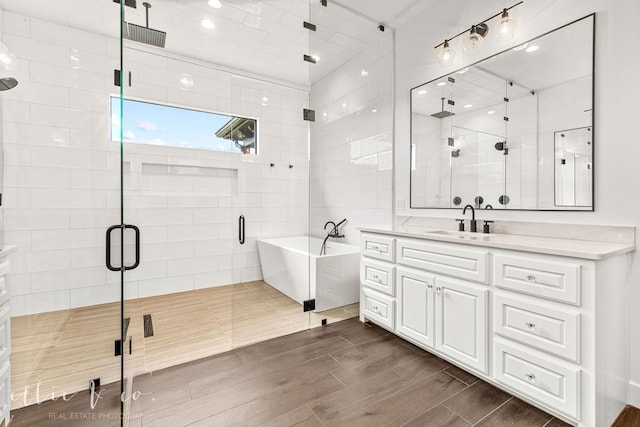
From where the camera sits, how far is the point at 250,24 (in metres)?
3.02

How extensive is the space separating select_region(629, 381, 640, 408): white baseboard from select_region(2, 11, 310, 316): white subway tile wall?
2.48 metres

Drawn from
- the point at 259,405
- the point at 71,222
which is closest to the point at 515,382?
the point at 259,405

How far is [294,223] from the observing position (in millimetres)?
4012

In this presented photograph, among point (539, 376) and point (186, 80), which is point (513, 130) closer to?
point (539, 376)

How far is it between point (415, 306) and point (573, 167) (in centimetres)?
139

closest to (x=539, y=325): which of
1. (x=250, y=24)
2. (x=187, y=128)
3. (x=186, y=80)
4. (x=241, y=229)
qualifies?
(x=241, y=229)

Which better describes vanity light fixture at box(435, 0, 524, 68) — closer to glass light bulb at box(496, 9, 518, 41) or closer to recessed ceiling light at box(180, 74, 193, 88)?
glass light bulb at box(496, 9, 518, 41)

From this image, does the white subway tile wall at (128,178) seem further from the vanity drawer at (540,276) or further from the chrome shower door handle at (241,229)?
the vanity drawer at (540,276)

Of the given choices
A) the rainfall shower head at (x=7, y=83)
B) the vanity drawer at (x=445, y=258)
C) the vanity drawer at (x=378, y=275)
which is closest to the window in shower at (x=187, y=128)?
the rainfall shower head at (x=7, y=83)

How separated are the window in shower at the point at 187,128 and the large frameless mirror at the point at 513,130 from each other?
205 cm

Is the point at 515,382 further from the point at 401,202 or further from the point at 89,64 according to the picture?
the point at 89,64

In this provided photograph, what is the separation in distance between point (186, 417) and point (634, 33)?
126 inches

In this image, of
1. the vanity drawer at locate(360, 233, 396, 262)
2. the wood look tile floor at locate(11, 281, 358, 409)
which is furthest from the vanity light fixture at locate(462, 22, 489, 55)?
the wood look tile floor at locate(11, 281, 358, 409)

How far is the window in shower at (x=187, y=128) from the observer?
10.8ft
